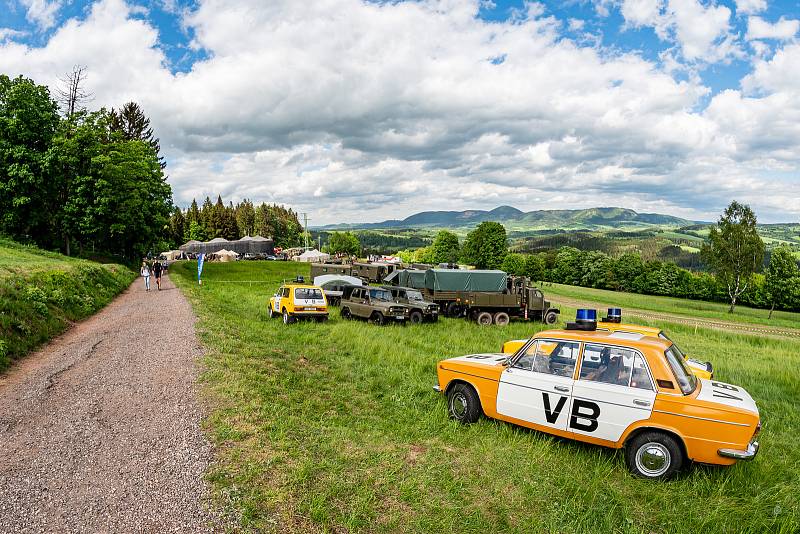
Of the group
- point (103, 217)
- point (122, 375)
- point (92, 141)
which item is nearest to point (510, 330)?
point (122, 375)

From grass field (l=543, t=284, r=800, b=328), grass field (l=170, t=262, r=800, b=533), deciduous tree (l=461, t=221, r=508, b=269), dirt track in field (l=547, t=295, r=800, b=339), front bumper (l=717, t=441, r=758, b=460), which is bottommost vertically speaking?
grass field (l=543, t=284, r=800, b=328)

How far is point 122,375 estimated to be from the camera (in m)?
9.62

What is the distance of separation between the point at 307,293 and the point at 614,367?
14.4m

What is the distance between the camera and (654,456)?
6211 mm

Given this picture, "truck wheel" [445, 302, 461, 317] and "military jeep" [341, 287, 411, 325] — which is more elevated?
"military jeep" [341, 287, 411, 325]

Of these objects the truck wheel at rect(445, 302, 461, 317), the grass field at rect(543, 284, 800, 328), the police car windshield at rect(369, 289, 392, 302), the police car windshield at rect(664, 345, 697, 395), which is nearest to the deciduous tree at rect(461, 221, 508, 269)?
the grass field at rect(543, 284, 800, 328)

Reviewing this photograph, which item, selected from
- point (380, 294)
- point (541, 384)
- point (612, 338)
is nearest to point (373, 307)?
point (380, 294)

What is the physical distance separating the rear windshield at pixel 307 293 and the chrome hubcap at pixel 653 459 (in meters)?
14.7

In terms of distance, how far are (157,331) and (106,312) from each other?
5799 mm

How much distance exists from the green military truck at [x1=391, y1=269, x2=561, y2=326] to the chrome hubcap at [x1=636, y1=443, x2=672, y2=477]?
635 inches

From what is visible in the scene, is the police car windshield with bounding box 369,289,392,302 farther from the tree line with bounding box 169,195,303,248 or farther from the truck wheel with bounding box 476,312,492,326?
the tree line with bounding box 169,195,303,248

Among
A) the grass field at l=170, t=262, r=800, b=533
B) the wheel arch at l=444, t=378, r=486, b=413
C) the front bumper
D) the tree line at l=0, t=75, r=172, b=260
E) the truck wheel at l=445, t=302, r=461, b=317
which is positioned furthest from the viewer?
the tree line at l=0, t=75, r=172, b=260

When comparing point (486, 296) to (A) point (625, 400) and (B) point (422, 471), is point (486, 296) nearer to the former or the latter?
(A) point (625, 400)

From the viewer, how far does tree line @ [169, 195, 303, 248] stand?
9741 cm
